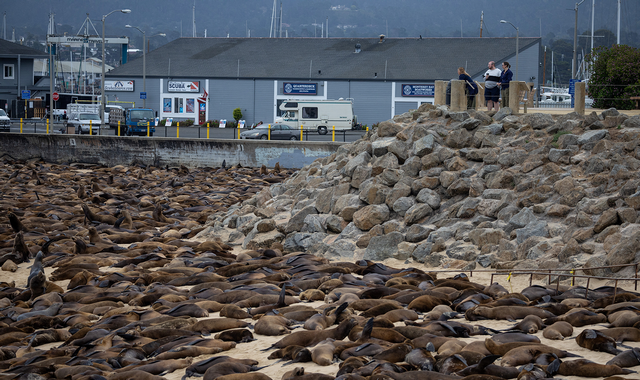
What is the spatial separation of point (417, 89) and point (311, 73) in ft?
→ 31.5

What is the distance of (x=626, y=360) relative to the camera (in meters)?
5.48

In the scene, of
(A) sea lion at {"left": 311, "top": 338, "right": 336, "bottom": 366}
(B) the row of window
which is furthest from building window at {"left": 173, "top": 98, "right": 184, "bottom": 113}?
(A) sea lion at {"left": 311, "top": 338, "right": 336, "bottom": 366}

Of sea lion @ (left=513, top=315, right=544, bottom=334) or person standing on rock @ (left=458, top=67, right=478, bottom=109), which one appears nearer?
sea lion @ (left=513, top=315, right=544, bottom=334)

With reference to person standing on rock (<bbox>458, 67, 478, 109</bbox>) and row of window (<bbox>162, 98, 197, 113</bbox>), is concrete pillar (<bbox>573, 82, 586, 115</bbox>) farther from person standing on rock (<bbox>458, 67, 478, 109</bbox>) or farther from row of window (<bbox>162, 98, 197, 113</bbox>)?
row of window (<bbox>162, 98, 197, 113</bbox>)

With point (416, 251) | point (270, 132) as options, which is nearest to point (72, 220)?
point (416, 251)

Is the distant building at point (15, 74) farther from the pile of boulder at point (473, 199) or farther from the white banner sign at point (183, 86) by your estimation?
the pile of boulder at point (473, 199)

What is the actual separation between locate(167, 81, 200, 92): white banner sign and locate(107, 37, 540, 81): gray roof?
29.4 inches

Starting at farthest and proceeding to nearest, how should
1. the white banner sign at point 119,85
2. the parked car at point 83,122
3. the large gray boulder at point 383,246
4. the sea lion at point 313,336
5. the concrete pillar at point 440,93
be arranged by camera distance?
the white banner sign at point 119,85, the parked car at point 83,122, the concrete pillar at point 440,93, the large gray boulder at point 383,246, the sea lion at point 313,336

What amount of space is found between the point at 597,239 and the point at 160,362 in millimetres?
7240

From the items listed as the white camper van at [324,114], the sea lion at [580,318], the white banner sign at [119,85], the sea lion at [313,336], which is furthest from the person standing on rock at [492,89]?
the white banner sign at [119,85]

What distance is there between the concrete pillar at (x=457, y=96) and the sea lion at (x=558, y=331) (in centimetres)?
1015

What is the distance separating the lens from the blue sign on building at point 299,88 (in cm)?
5381

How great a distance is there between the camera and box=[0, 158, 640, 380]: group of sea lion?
5.84 metres

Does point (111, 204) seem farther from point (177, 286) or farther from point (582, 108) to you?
point (582, 108)
